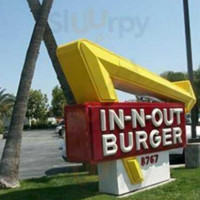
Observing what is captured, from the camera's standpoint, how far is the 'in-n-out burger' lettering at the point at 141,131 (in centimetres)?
729

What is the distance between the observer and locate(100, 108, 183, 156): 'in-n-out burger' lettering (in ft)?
23.9

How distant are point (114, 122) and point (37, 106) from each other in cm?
6227

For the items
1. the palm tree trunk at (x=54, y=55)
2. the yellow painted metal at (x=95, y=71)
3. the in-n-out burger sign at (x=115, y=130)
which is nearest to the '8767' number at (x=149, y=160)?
the in-n-out burger sign at (x=115, y=130)

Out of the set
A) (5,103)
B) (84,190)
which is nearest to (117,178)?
(84,190)

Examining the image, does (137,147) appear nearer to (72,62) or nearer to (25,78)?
(72,62)

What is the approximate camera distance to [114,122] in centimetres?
743

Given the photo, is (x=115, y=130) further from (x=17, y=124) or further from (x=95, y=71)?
(x=17, y=124)

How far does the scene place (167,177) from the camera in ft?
29.0

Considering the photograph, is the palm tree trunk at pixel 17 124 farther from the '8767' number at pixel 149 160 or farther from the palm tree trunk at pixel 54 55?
the '8767' number at pixel 149 160

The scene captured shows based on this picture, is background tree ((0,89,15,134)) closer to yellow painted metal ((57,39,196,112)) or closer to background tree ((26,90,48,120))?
background tree ((26,90,48,120))

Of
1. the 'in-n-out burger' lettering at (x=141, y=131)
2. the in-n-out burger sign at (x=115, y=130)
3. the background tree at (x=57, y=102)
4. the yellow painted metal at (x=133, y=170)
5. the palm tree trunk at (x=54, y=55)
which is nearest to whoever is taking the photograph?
the in-n-out burger sign at (x=115, y=130)

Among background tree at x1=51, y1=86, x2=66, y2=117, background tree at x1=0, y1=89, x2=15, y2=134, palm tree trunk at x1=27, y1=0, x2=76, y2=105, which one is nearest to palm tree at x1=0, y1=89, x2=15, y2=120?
background tree at x1=0, y1=89, x2=15, y2=134

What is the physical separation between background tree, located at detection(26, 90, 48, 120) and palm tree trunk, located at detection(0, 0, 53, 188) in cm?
5939

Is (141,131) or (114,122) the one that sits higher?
(114,122)
